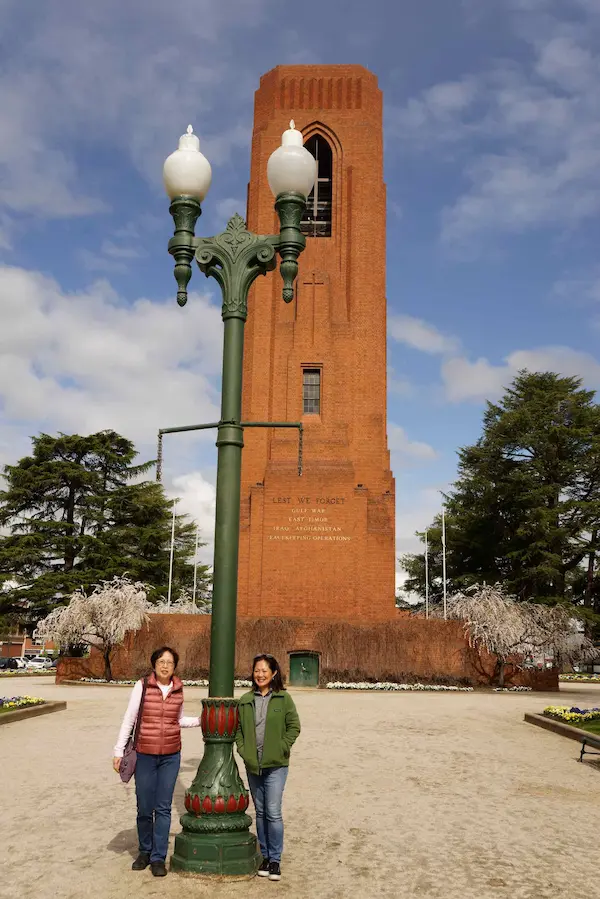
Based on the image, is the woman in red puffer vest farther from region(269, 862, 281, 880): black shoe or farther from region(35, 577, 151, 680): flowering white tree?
region(35, 577, 151, 680): flowering white tree

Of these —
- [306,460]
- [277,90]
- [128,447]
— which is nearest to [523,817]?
[306,460]

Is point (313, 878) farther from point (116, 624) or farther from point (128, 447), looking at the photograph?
point (128, 447)

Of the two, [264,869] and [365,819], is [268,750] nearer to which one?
[264,869]

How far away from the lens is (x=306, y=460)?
37.8 m

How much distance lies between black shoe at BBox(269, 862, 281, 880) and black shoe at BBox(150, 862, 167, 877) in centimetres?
74

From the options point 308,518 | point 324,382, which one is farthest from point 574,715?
point 324,382

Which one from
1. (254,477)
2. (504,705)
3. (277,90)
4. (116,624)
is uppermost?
(277,90)

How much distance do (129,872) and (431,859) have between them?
2.36m

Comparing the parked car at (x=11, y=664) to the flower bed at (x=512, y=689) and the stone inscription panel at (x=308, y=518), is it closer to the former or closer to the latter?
the stone inscription panel at (x=308, y=518)

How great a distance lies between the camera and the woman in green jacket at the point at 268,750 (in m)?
5.76

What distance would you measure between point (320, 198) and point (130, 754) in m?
39.6

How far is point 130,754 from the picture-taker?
19.5 ft

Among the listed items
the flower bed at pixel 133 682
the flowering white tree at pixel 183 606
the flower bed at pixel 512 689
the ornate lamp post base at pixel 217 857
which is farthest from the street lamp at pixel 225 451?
the flowering white tree at pixel 183 606

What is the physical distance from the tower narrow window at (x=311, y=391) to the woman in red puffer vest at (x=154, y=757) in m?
33.3
